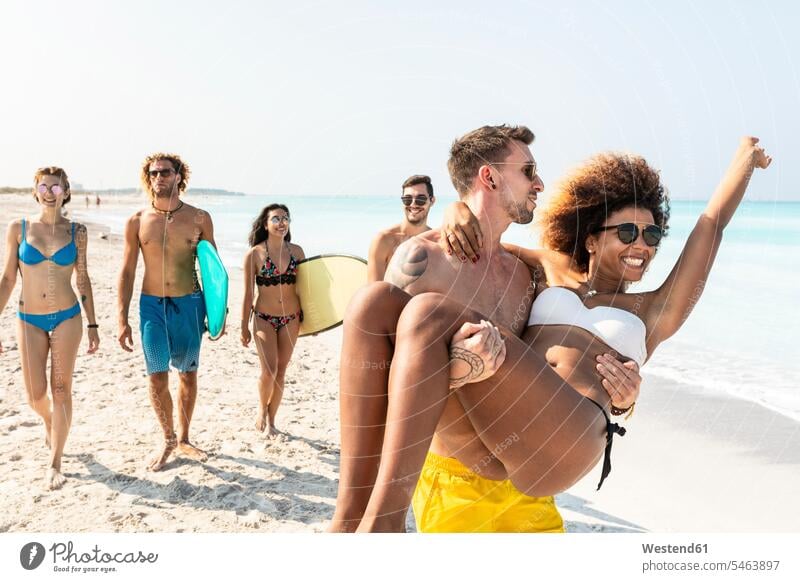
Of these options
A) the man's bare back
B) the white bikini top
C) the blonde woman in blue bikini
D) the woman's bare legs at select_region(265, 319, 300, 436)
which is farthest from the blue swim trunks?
the white bikini top

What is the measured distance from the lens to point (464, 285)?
202 centimetres

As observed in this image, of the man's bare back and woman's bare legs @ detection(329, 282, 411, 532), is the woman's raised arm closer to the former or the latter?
the man's bare back

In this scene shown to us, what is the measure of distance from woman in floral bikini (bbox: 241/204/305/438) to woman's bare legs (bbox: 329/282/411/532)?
7.50 feet

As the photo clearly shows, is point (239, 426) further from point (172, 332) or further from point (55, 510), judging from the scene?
point (55, 510)

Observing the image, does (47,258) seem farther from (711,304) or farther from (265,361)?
(711,304)

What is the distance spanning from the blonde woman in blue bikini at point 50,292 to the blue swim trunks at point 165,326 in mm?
280

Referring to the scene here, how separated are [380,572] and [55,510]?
6.46ft

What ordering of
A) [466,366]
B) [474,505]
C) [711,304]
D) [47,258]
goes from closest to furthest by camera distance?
[466,366]
[474,505]
[47,258]
[711,304]

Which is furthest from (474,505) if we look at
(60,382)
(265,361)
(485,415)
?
(60,382)

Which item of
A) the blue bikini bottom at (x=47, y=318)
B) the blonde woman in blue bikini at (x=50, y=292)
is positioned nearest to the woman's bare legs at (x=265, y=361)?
the blonde woman in blue bikini at (x=50, y=292)

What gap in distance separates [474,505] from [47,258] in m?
2.52

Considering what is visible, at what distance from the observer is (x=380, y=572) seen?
1951 mm

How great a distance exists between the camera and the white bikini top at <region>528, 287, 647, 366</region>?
6.50ft

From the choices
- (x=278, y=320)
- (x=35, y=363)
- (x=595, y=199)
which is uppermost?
(x=595, y=199)
